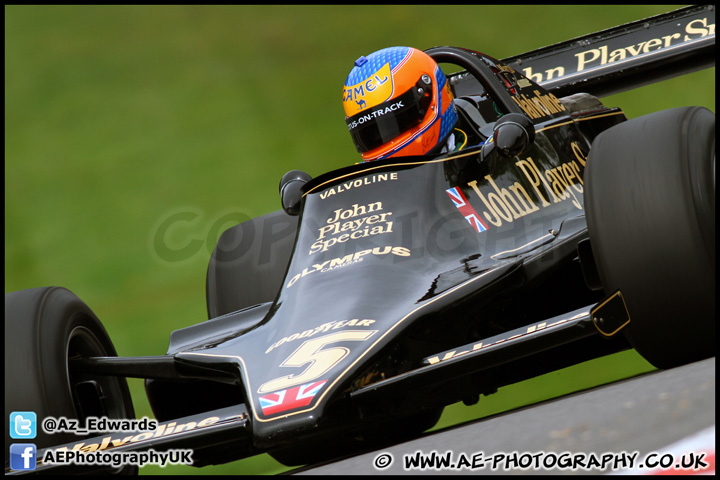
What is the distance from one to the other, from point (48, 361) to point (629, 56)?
4387 mm

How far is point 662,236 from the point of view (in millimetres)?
3203

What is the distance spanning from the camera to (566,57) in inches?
259

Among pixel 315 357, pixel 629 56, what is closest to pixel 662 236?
pixel 315 357

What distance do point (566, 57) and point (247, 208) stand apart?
342 centimetres

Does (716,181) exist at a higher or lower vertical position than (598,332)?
higher

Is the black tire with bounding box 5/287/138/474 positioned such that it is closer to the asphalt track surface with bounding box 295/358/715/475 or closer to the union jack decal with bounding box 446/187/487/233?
the asphalt track surface with bounding box 295/358/715/475

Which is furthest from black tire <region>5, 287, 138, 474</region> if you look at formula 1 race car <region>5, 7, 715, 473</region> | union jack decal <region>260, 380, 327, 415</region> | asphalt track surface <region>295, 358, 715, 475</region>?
asphalt track surface <region>295, 358, 715, 475</region>

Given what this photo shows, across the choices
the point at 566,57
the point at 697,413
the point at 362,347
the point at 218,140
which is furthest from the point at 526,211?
the point at 218,140

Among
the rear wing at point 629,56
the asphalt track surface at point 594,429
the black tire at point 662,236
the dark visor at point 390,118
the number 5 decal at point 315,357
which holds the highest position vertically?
the rear wing at point 629,56

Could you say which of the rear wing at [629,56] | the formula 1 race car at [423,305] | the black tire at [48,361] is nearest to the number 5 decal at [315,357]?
the formula 1 race car at [423,305]

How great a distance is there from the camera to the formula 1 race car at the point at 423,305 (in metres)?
3.19

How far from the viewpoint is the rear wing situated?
636 centimetres

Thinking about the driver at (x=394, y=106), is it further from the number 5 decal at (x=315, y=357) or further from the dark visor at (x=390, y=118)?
the number 5 decal at (x=315, y=357)

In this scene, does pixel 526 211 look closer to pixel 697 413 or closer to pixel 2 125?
pixel 697 413
